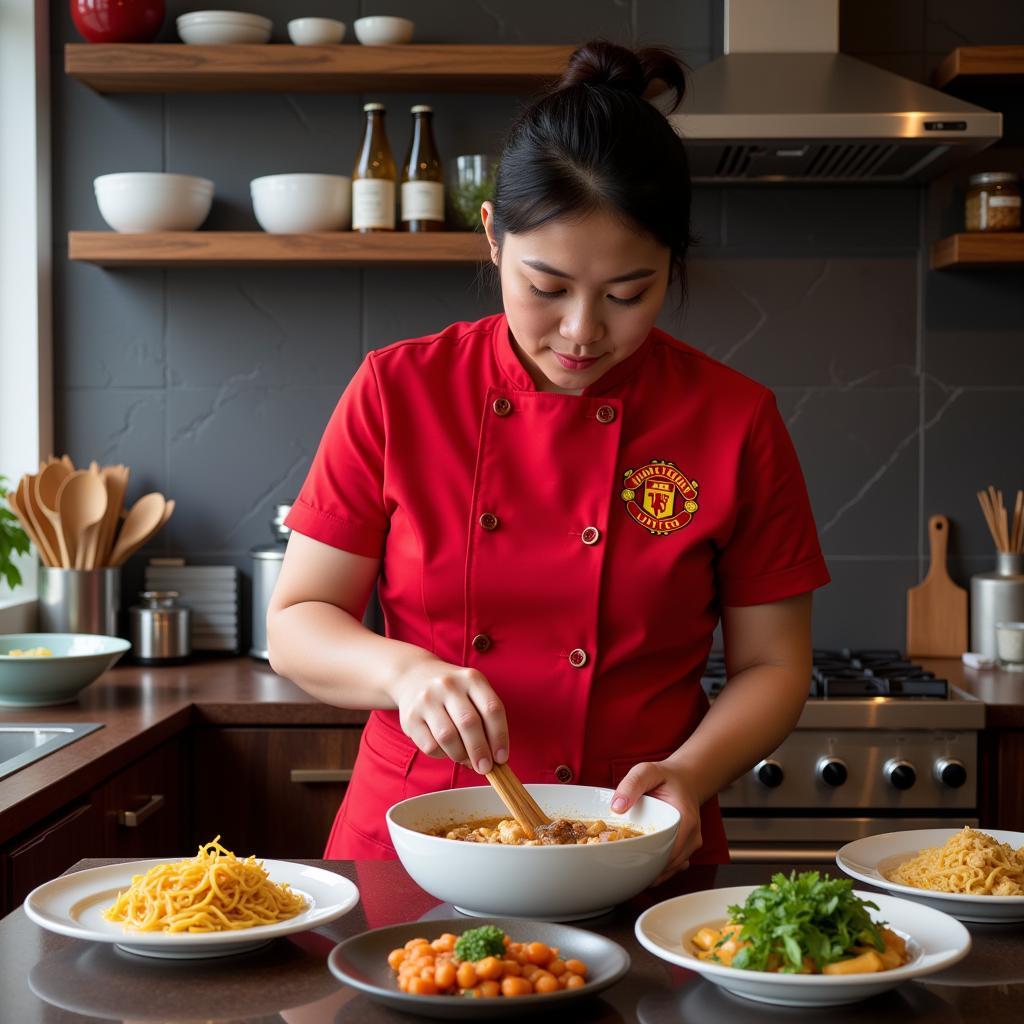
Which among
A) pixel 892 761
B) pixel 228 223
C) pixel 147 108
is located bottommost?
pixel 892 761

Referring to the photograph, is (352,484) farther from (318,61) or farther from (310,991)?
(318,61)

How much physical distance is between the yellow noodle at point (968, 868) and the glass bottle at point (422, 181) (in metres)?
2.00

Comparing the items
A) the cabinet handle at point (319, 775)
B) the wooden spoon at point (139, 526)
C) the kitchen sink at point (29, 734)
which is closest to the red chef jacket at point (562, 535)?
the kitchen sink at point (29, 734)

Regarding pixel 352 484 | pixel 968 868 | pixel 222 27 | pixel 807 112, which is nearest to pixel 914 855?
pixel 968 868

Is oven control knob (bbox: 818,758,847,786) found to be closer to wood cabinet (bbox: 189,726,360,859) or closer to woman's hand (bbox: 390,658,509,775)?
wood cabinet (bbox: 189,726,360,859)

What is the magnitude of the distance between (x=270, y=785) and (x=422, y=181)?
4.20 feet

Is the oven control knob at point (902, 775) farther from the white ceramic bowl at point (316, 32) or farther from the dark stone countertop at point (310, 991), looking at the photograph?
the white ceramic bowl at point (316, 32)

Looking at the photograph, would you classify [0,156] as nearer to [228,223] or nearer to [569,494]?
[228,223]

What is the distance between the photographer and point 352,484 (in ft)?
5.04

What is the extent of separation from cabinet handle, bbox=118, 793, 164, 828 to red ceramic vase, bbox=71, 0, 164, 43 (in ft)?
5.32

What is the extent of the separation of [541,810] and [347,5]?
2.34 metres

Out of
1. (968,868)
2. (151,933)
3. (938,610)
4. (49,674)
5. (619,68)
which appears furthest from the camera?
(938,610)

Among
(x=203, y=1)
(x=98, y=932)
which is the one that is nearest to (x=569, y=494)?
(x=98, y=932)

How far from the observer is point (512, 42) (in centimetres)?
309
